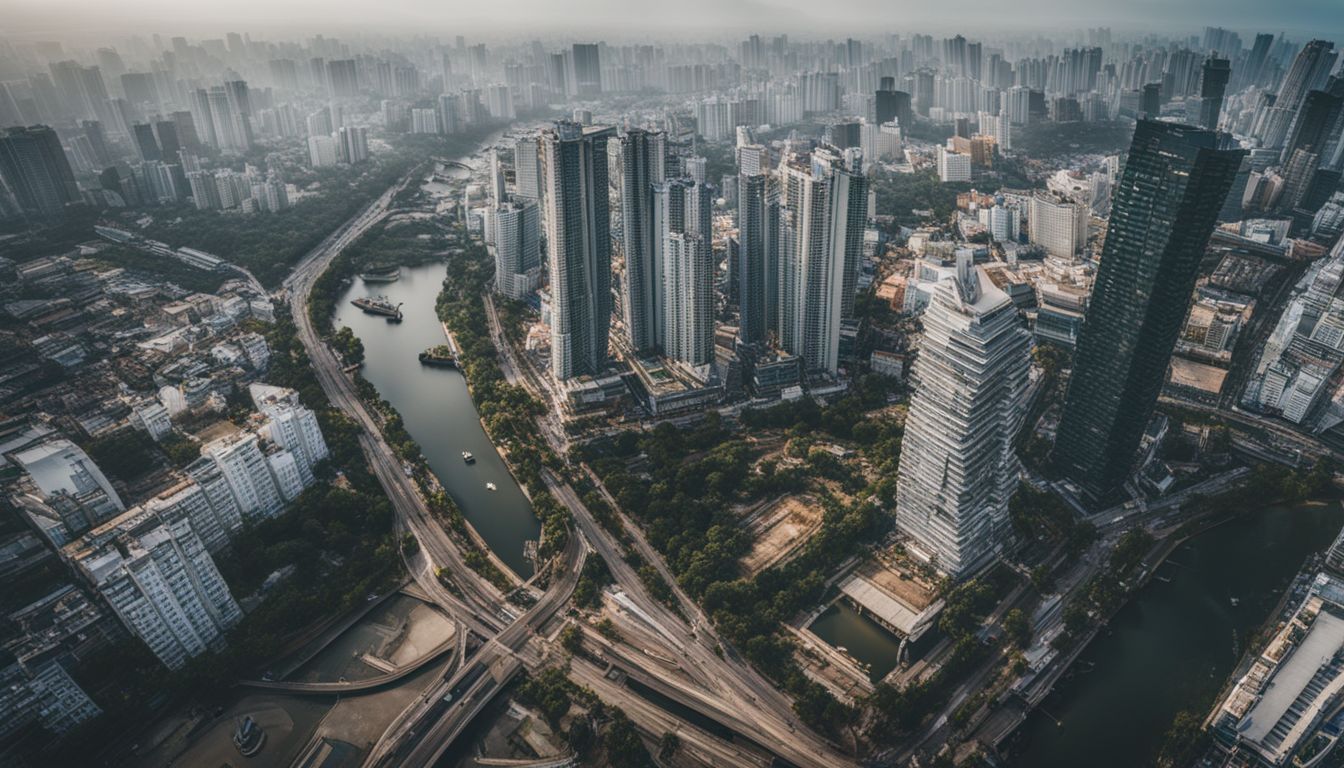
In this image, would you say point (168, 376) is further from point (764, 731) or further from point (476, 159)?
point (476, 159)

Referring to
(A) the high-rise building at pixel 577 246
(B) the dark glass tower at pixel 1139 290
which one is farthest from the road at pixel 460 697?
(B) the dark glass tower at pixel 1139 290

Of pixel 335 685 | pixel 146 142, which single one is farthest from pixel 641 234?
pixel 146 142

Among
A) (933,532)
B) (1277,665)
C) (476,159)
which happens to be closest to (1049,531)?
(933,532)

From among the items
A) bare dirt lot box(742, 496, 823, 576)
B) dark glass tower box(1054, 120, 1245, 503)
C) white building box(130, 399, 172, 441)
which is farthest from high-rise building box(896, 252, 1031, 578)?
white building box(130, 399, 172, 441)

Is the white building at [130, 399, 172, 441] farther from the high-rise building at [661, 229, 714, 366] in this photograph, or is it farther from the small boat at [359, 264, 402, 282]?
the small boat at [359, 264, 402, 282]

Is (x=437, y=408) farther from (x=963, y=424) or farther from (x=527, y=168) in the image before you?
(x=963, y=424)
